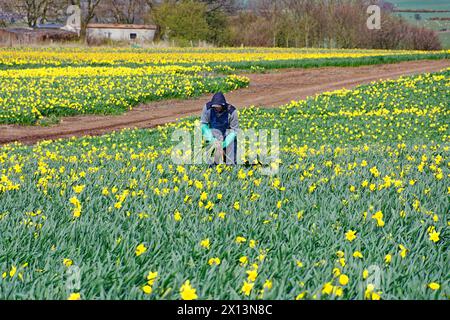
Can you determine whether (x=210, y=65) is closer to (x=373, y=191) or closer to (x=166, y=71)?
(x=166, y=71)

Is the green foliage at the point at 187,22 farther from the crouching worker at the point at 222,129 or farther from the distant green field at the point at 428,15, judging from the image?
the crouching worker at the point at 222,129

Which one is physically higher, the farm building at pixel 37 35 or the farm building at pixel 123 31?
the farm building at pixel 123 31

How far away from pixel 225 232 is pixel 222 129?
4418 mm

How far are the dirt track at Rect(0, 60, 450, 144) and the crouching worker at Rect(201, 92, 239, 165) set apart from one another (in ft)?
29.4

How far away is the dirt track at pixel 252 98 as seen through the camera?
58.7ft

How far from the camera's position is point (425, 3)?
106m

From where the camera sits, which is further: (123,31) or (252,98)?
(123,31)

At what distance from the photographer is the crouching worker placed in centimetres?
858

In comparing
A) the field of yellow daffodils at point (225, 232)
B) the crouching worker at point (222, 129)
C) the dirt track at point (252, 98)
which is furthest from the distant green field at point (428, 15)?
the field of yellow daffodils at point (225, 232)

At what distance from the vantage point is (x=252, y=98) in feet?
83.3

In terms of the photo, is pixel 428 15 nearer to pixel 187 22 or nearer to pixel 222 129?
pixel 187 22

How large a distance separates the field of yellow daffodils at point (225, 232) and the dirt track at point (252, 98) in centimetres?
993

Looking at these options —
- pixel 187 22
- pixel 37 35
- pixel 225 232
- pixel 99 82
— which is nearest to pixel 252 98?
pixel 99 82
